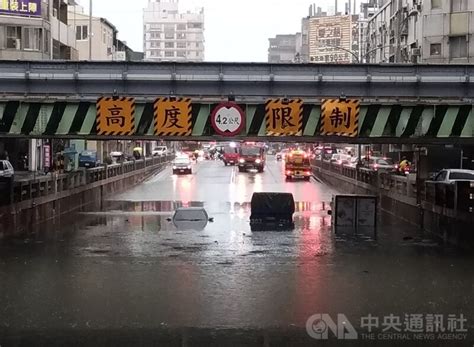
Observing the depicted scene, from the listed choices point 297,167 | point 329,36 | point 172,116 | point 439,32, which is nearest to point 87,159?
point 297,167

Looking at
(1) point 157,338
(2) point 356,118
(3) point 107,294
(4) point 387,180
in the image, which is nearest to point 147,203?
(4) point 387,180

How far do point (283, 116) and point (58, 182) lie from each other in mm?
12093

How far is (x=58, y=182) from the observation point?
104ft

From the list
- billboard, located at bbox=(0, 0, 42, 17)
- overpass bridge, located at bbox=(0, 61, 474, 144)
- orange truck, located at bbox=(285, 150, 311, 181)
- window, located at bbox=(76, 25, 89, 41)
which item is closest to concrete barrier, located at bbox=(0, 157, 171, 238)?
overpass bridge, located at bbox=(0, 61, 474, 144)

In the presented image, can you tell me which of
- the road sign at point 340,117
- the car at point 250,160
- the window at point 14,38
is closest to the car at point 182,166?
the car at point 250,160

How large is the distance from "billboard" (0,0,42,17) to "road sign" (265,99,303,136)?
128ft

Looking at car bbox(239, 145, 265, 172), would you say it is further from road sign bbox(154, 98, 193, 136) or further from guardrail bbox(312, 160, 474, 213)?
road sign bbox(154, 98, 193, 136)

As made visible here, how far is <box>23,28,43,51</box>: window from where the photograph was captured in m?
57.8

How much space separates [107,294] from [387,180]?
2478 centimetres

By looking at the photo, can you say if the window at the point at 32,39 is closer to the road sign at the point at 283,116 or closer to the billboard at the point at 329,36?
the road sign at the point at 283,116

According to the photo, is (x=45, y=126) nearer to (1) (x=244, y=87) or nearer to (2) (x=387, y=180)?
(1) (x=244, y=87)

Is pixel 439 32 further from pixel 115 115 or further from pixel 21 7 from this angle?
pixel 115 115

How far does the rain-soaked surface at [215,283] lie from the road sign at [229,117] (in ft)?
12.3

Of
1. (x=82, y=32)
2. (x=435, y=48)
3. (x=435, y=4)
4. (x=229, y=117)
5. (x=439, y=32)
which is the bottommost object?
(x=229, y=117)
